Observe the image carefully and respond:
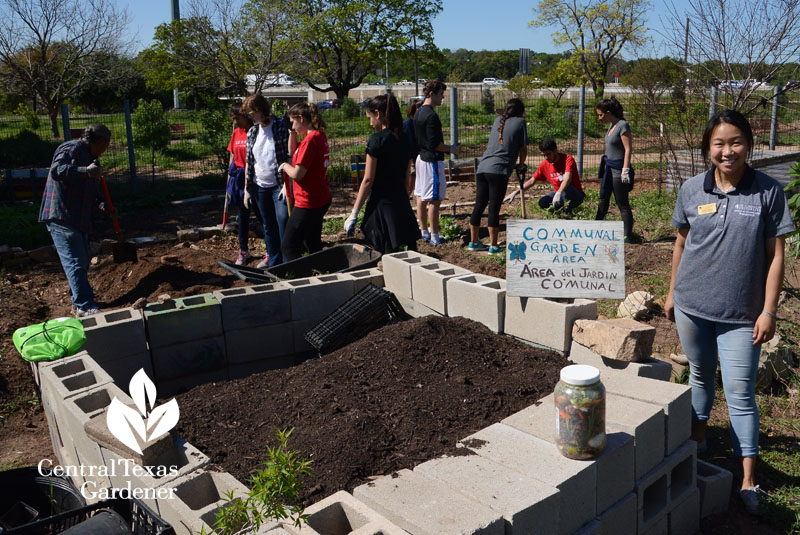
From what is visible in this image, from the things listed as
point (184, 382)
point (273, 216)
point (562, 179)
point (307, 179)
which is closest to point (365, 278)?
point (184, 382)

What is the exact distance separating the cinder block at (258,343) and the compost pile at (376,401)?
0.66 meters

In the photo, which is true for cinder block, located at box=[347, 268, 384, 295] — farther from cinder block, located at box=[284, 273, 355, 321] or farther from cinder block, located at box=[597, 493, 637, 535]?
cinder block, located at box=[597, 493, 637, 535]

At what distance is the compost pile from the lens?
10.4ft

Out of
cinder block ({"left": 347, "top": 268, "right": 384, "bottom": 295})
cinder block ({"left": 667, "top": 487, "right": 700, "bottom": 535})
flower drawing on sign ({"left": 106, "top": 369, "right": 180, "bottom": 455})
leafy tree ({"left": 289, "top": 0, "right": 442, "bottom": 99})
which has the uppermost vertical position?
leafy tree ({"left": 289, "top": 0, "right": 442, "bottom": 99})

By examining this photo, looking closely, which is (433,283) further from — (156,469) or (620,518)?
(156,469)

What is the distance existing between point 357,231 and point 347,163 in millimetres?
6261

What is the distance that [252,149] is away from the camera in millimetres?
7164

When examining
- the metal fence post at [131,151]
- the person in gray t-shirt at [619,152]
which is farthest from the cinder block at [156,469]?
the metal fence post at [131,151]

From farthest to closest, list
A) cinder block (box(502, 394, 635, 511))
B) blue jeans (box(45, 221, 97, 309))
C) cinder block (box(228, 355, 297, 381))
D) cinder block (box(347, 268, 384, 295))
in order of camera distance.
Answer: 1. blue jeans (box(45, 221, 97, 309))
2. cinder block (box(347, 268, 384, 295))
3. cinder block (box(228, 355, 297, 381))
4. cinder block (box(502, 394, 635, 511))

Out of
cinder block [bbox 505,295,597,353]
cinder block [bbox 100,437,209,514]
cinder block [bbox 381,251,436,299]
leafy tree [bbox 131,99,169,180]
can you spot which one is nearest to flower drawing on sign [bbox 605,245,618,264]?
cinder block [bbox 505,295,597,353]

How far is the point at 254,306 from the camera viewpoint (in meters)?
4.83

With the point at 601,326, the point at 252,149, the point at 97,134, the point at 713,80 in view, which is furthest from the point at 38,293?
the point at 713,80

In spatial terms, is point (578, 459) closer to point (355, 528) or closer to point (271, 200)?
point (355, 528)

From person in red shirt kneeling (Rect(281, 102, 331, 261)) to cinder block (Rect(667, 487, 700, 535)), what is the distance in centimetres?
416
